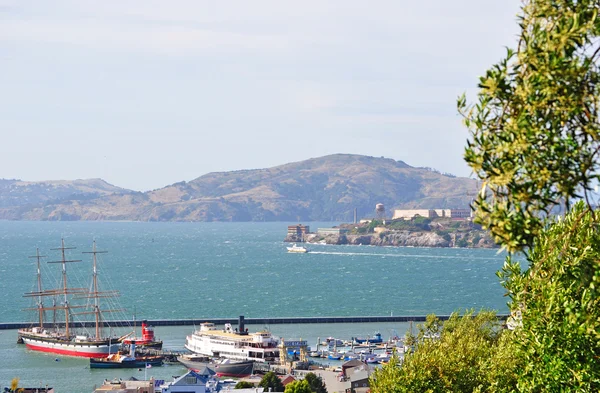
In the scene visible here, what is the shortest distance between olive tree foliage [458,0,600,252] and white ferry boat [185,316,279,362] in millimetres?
43547

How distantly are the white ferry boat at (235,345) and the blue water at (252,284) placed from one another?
3.06 m

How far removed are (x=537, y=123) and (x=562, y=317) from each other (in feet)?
8.63

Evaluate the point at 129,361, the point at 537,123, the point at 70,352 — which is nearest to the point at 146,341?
the point at 129,361

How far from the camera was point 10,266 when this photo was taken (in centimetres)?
11275

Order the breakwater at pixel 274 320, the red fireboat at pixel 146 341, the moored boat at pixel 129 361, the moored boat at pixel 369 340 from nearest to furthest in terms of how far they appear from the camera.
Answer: the moored boat at pixel 129 361 < the red fireboat at pixel 146 341 < the moored boat at pixel 369 340 < the breakwater at pixel 274 320

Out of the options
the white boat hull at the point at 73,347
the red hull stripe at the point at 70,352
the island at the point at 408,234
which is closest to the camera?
the white boat hull at the point at 73,347

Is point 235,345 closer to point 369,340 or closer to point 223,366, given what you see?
point 223,366

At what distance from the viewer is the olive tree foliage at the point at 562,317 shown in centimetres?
759

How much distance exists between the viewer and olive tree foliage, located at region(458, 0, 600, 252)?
6266mm

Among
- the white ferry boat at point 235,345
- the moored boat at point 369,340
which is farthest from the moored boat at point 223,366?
the moored boat at point 369,340

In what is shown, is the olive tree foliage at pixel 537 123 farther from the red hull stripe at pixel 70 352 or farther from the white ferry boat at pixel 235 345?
the red hull stripe at pixel 70 352

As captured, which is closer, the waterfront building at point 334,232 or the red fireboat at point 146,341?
the red fireboat at point 146,341

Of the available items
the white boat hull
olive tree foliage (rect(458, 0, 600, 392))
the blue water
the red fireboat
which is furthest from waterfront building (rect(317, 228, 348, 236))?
olive tree foliage (rect(458, 0, 600, 392))

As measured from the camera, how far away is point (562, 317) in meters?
8.48
